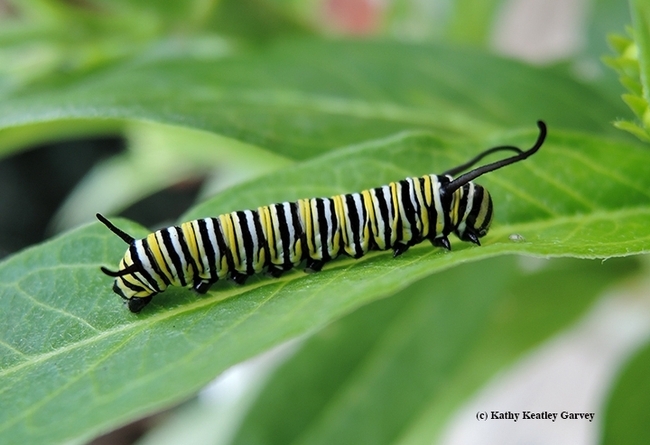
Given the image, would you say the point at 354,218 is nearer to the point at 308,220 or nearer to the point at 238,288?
the point at 308,220

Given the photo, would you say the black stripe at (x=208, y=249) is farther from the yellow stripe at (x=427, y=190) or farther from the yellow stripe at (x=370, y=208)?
the yellow stripe at (x=427, y=190)

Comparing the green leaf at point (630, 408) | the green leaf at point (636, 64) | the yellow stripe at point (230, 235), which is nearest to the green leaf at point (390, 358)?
the green leaf at point (630, 408)

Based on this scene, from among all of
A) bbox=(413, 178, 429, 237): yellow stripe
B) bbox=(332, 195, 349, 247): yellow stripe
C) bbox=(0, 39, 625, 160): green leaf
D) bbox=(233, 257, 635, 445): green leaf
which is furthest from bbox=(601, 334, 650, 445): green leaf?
bbox=(332, 195, 349, 247): yellow stripe

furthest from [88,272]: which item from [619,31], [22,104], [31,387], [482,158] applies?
[619,31]

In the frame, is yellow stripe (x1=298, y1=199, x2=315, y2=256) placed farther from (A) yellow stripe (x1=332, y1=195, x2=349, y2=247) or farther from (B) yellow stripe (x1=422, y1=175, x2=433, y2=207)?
(B) yellow stripe (x1=422, y1=175, x2=433, y2=207)

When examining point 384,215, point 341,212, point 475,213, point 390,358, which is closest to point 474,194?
point 475,213
